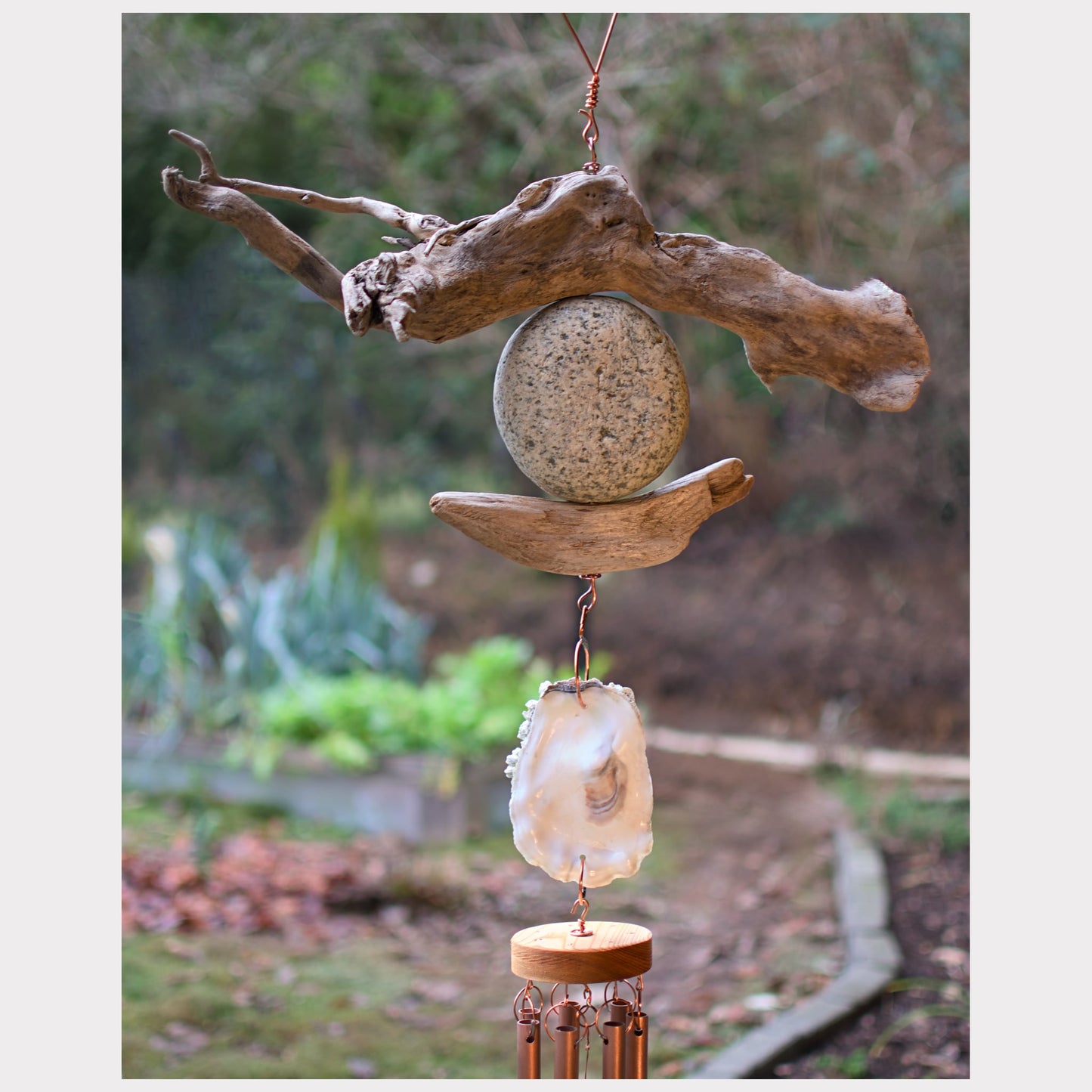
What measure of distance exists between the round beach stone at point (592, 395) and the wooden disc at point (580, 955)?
0.76m

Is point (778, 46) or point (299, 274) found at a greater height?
point (778, 46)

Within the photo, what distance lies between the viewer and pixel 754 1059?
317 cm

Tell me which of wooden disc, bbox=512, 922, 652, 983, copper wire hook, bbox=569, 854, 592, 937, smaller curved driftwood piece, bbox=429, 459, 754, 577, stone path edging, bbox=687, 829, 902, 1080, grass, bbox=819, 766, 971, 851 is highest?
smaller curved driftwood piece, bbox=429, 459, 754, 577

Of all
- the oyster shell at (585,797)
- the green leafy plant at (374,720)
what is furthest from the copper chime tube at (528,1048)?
the green leafy plant at (374,720)

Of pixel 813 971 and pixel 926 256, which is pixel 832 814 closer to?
pixel 813 971

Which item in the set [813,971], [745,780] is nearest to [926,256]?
[745,780]

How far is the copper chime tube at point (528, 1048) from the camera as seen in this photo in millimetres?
1943

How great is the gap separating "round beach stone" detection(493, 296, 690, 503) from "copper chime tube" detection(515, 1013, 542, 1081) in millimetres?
926

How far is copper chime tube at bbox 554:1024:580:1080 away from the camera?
1.93 m

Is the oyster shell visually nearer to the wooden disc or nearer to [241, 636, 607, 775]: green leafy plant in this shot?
the wooden disc

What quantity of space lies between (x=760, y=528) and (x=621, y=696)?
5.81m

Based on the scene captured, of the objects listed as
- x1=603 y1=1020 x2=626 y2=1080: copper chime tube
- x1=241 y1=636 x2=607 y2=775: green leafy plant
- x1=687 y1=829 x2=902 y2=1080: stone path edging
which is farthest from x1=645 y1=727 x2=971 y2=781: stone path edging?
x1=603 y1=1020 x2=626 y2=1080: copper chime tube

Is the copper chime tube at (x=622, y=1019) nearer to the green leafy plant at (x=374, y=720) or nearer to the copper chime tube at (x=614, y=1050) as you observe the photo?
the copper chime tube at (x=614, y=1050)

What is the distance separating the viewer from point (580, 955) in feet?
6.09
